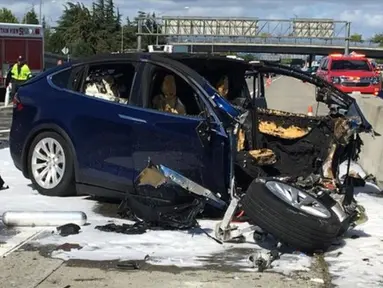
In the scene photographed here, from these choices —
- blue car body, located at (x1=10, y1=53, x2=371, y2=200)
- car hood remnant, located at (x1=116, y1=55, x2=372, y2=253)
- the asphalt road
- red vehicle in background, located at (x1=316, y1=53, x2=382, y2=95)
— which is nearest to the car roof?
blue car body, located at (x1=10, y1=53, x2=371, y2=200)

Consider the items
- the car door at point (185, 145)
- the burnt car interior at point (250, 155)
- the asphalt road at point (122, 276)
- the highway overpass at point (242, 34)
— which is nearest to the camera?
the asphalt road at point (122, 276)

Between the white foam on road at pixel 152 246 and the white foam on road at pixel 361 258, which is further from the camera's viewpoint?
the white foam on road at pixel 152 246

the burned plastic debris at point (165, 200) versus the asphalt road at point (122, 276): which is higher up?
the burned plastic debris at point (165, 200)

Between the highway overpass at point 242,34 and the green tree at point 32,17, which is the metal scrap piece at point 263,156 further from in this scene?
the green tree at point 32,17

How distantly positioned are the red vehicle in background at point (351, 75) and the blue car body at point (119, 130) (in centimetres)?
2066

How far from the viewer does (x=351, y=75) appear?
28.1 meters

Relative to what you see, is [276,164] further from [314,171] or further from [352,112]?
[352,112]

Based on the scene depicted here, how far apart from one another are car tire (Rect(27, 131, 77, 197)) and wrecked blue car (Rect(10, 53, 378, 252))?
0.05 ft

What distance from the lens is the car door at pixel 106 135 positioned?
23.7 ft

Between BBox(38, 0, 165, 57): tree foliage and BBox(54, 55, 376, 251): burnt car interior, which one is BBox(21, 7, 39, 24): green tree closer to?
BBox(38, 0, 165, 57): tree foliage

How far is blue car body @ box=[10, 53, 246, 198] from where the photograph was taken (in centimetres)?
681

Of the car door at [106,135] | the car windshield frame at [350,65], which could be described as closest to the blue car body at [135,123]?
the car door at [106,135]

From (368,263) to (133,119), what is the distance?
113 inches

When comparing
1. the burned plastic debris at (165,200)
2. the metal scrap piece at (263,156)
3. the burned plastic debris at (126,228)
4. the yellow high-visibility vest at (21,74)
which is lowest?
the burned plastic debris at (126,228)
